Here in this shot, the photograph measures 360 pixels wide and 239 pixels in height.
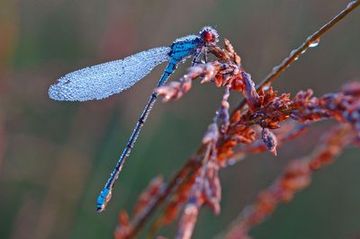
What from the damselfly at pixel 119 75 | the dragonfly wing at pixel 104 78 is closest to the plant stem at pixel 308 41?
the damselfly at pixel 119 75

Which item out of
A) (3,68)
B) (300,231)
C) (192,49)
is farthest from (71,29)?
(192,49)

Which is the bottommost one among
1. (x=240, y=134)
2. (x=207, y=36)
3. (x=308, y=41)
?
(x=240, y=134)

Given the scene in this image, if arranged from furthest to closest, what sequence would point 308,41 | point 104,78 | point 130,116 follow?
1. point 130,116
2. point 104,78
3. point 308,41

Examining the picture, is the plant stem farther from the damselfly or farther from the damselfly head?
the damselfly

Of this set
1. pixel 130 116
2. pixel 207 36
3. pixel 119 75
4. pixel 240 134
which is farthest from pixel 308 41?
pixel 130 116

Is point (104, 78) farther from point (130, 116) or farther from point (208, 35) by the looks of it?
point (130, 116)

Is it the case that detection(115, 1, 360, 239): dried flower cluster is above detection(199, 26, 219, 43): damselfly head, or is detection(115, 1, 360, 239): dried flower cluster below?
below

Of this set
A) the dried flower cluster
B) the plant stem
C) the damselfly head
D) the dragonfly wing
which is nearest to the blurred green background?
the dragonfly wing
